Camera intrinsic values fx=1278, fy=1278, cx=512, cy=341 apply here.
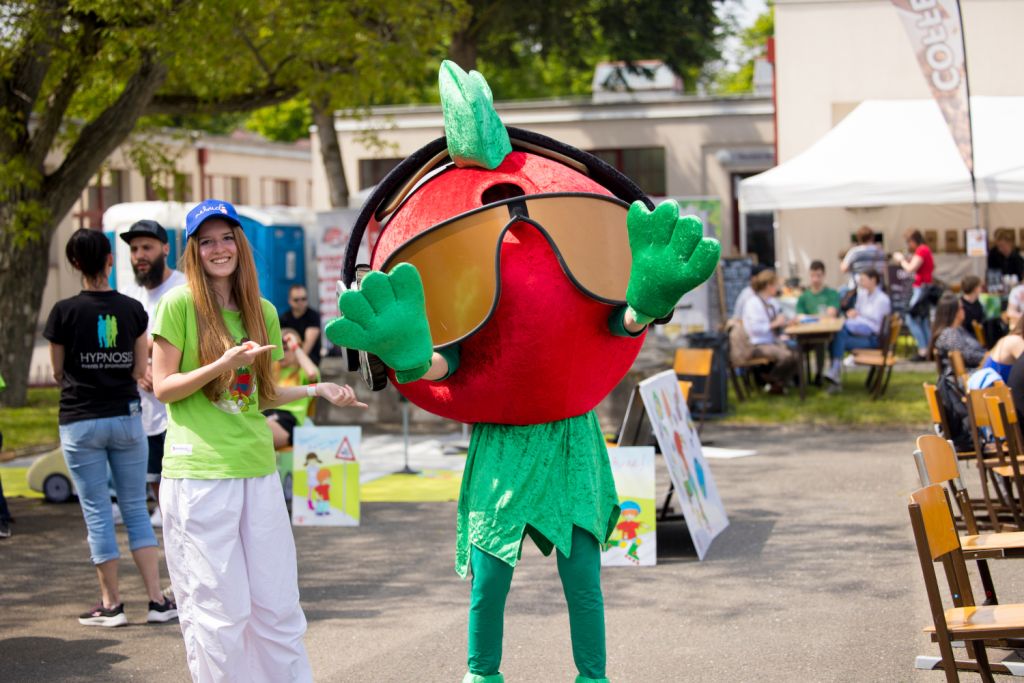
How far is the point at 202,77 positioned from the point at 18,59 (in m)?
2.71

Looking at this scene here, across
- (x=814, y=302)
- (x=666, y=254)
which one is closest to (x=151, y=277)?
(x=666, y=254)

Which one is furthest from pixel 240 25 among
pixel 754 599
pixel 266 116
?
pixel 266 116

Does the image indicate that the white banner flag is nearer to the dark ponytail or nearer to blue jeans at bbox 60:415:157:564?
the dark ponytail

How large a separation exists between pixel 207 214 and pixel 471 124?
1067 mm

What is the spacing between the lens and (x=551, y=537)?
14.0ft

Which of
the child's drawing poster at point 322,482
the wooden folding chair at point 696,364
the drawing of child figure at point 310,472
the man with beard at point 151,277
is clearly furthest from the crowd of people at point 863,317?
the man with beard at point 151,277

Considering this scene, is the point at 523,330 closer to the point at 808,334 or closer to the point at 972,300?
the point at 808,334

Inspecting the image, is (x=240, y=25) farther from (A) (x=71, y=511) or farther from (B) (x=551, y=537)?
(B) (x=551, y=537)

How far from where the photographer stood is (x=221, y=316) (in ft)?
15.5

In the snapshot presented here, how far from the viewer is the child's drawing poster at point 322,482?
8703 millimetres

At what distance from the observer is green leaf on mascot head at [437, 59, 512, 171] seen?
4340 millimetres

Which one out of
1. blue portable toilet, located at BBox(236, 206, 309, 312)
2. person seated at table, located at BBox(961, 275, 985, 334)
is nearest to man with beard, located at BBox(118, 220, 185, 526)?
person seated at table, located at BBox(961, 275, 985, 334)

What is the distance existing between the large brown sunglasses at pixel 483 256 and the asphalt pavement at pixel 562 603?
194cm

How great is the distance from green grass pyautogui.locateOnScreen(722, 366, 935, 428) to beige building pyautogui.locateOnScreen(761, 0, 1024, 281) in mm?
7840
